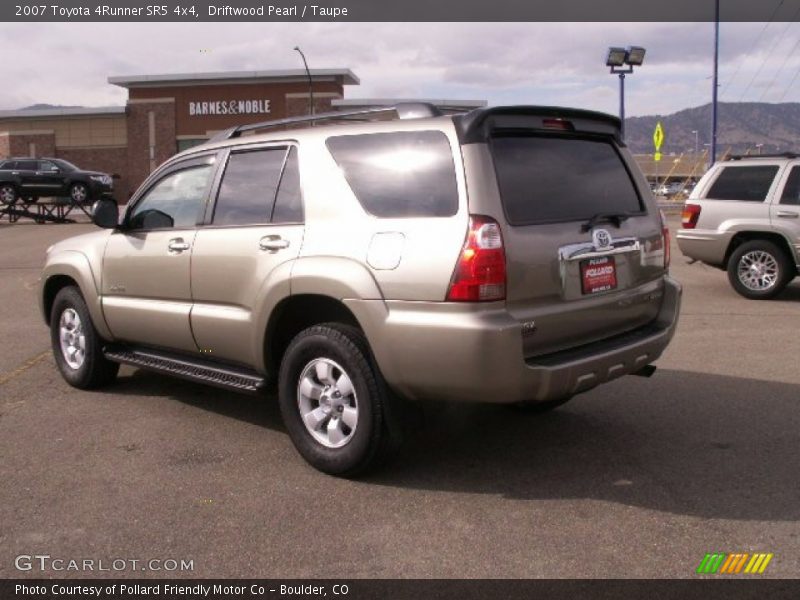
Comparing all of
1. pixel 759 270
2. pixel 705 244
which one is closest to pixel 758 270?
pixel 759 270

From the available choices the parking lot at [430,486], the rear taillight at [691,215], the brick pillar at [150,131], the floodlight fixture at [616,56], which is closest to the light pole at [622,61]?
the floodlight fixture at [616,56]

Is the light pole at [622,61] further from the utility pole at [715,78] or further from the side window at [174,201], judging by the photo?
the side window at [174,201]

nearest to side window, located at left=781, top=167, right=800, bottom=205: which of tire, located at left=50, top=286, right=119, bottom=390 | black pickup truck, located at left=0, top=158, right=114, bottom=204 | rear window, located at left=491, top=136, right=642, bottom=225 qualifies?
rear window, located at left=491, top=136, right=642, bottom=225

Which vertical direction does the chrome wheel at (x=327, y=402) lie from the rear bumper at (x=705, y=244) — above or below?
below

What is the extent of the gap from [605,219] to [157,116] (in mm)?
47168

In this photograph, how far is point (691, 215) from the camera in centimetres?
1062

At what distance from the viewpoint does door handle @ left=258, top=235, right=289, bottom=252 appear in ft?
14.6

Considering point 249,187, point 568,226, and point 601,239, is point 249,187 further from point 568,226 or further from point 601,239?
point 601,239

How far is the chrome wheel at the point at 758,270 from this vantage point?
33.1ft

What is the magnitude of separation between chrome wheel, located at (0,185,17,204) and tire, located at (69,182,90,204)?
6.17 feet

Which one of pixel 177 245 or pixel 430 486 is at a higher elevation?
pixel 177 245

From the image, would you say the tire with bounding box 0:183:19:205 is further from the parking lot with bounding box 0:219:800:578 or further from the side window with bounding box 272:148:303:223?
the side window with bounding box 272:148:303:223

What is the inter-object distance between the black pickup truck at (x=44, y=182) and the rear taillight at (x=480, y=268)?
2636 cm
